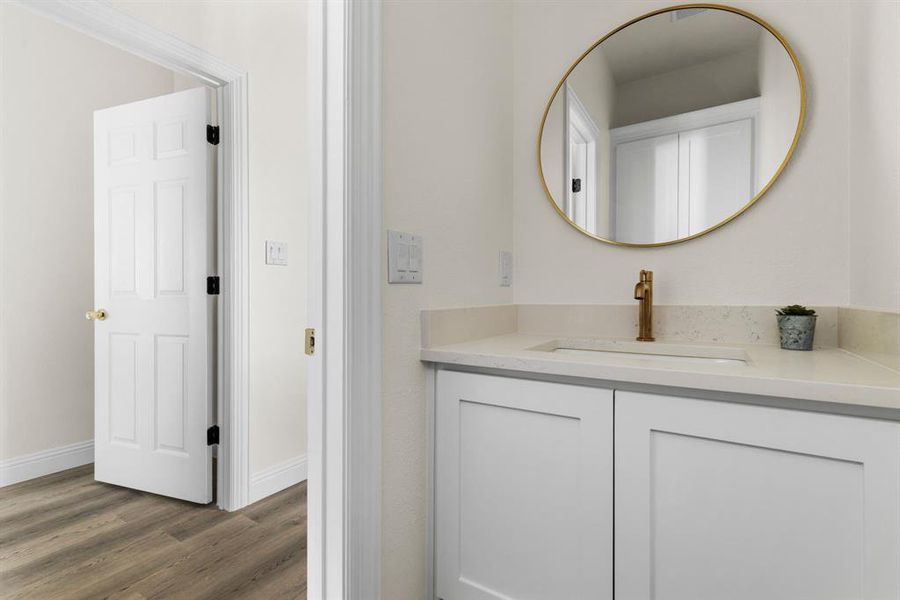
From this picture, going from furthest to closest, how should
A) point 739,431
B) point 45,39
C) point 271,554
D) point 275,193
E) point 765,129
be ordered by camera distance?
point 45,39 < point 275,193 < point 271,554 < point 765,129 < point 739,431

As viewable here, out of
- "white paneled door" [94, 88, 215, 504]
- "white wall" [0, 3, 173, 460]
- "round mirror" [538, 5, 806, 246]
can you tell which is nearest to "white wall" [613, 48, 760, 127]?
"round mirror" [538, 5, 806, 246]

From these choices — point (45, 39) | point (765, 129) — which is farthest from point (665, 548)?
point (45, 39)

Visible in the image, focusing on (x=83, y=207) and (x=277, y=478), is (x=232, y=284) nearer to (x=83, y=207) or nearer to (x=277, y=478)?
(x=277, y=478)

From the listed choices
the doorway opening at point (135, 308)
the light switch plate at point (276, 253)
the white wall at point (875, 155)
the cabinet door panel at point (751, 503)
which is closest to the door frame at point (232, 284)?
the doorway opening at point (135, 308)

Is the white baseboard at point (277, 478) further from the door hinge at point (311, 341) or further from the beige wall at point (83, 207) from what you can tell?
the door hinge at point (311, 341)

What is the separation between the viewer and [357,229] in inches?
38.0

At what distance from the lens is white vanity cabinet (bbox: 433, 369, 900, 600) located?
0.72 meters

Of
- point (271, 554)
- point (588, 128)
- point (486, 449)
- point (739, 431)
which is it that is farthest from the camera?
point (271, 554)

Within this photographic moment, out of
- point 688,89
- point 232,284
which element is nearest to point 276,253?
point 232,284

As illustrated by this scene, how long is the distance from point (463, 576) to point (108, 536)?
1550mm

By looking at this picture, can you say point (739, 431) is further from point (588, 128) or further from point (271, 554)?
point (271, 554)

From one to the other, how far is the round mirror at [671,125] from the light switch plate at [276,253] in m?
1.34

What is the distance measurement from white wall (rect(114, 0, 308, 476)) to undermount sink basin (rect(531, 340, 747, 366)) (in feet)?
→ 4.74

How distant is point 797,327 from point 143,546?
7.54ft
